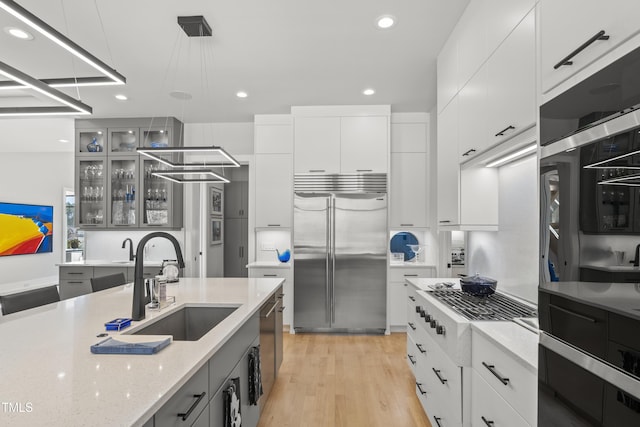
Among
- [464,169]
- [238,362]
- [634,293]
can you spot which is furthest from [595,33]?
[238,362]

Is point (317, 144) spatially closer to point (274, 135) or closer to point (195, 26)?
point (274, 135)

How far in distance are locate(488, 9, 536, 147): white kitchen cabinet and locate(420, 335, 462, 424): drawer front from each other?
1265mm

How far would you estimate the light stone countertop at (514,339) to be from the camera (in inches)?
49.3

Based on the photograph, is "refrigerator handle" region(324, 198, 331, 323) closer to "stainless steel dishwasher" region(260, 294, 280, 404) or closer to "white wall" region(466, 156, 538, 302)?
"stainless steel dishwasher" region(260, 294, 280, 404)

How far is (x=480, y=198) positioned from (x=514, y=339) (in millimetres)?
1381

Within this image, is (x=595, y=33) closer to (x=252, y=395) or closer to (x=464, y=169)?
(x=464, y=169)

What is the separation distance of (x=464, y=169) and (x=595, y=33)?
158 cm

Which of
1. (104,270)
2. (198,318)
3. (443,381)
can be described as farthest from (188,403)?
(104,270)

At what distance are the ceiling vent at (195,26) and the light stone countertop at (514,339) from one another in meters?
2.72

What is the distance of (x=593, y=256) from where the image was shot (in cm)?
88

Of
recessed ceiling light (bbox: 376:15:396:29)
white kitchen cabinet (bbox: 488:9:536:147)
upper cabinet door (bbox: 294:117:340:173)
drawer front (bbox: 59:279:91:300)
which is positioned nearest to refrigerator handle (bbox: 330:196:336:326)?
upper cabinet door (bbox: 294:117:340:173)

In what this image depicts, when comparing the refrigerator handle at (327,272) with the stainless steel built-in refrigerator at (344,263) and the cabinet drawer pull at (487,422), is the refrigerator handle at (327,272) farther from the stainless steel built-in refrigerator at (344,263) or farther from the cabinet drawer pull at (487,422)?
the cabinet drawer pull at (487,422)

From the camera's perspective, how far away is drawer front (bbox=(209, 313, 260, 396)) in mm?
1470

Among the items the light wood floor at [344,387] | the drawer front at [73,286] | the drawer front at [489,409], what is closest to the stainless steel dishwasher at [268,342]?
the light wood floor at [344,387]
